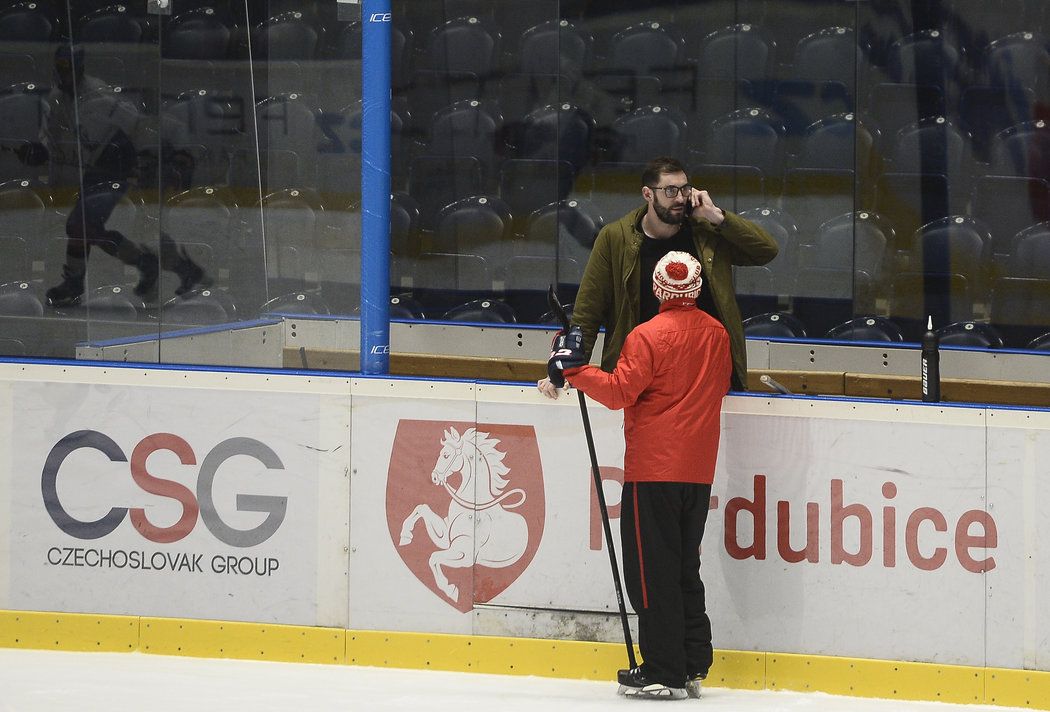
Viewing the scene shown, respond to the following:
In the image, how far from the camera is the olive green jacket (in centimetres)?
430

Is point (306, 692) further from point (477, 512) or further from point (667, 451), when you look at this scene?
point (667, 451)

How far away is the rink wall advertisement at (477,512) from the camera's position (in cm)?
418

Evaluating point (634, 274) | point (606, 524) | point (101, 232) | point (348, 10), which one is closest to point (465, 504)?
point (606, 524)

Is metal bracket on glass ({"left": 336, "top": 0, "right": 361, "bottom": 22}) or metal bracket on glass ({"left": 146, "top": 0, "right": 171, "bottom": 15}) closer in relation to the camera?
metal bracket on glass ({"left": 336, "top": 0, "right": 361, "bottom": 22})

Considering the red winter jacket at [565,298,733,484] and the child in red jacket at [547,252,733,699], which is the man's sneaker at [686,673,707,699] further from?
the red winter jacket at [565,298,733,484]

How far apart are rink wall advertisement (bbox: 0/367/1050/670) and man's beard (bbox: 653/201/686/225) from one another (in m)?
0.61

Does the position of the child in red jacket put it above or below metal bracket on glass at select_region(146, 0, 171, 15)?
below

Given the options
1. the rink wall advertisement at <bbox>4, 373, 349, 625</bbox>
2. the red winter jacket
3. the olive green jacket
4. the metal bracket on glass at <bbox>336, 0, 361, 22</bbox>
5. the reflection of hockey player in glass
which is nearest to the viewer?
the red winter jacket

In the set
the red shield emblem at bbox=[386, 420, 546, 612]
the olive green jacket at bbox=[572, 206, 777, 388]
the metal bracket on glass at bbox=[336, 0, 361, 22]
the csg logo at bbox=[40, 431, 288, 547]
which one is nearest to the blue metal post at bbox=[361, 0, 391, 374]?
the metal bracket on glass at bbox=[336, 0, 361, 22]

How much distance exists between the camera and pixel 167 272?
569 cm

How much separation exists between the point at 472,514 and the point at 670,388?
2.88 ft

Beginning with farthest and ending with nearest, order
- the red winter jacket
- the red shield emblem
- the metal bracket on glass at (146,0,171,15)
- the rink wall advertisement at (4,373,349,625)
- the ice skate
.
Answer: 1. the metal bracket on glass at (146,0,171,15)
2. the ice skate
3. the rink wall advertisement at (4,373,349,625)
4. the red shield emblem
5. the red winter jacket

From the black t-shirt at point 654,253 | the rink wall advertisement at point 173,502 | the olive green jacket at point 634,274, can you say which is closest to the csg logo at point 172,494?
the rink wall advertisement at point 173,502

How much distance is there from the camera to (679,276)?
4117 millimetres
